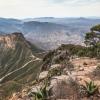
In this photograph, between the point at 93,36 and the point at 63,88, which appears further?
the point at 93,36

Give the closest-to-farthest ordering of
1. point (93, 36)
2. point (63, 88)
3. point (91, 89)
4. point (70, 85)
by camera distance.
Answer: point (91, 89), point (63, 88), point (70, 85), point (93, 36)

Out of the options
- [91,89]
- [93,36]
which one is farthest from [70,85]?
[93,36]

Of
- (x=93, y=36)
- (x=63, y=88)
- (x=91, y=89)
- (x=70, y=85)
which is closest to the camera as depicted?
(x=91, y=89)

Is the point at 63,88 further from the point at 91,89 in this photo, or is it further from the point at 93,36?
the point at 93,36

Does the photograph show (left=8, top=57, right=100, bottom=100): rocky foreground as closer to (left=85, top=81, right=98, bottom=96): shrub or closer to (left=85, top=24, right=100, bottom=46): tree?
(left=85, top=81, right=98, bottom=96): shrub

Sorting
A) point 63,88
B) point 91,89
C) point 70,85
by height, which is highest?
point 91,89

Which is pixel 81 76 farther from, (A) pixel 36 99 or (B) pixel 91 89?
(A) pixel 36 99

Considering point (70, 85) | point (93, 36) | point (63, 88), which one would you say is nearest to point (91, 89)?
point (70, 85)

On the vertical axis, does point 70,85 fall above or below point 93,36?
below

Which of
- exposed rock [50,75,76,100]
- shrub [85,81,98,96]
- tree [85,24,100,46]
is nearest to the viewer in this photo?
shrub [85,81,98,96]

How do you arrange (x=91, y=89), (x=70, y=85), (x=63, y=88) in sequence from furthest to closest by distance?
(x=70, y=85) < (x=63, y=88) < (x=91, y=89)

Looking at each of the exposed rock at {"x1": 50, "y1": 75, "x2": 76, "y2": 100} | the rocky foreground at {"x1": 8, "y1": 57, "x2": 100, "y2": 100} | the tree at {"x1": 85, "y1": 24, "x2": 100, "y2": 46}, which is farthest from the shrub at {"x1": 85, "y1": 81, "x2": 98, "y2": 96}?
the tree at {"x1": 85, "y1": 24, "x2": 100, "y2": 46}

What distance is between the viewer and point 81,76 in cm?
4006

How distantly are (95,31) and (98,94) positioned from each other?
52.1 metres
